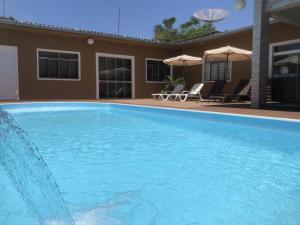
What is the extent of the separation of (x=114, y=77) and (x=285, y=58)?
27.2 feet

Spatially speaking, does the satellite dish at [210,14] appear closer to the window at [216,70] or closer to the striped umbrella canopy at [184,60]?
the window at [216,70]

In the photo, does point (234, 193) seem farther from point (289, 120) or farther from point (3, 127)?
point (289, 120)

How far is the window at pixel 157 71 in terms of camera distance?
54.2ft

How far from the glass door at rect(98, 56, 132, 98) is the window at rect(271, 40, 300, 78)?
7383 mm

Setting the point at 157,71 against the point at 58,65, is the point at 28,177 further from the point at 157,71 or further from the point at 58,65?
the point at 157,71

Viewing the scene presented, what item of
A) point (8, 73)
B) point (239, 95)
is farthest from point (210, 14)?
point (8, 73)

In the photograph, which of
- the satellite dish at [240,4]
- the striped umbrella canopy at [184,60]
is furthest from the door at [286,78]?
the striped umbrella canopy at [184,60]

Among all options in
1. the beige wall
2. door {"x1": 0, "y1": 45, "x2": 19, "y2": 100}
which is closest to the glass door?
the beige wall

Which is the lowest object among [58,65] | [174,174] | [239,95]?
[174,174]

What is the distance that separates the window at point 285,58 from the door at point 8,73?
1039 cm

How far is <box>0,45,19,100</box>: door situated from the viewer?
12422mm

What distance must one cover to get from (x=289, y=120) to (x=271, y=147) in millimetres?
1030

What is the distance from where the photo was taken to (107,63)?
49.8 ft

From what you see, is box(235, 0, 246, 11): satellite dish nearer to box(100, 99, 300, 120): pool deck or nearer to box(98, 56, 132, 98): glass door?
box(100, 99, 300, 120): pool deck
